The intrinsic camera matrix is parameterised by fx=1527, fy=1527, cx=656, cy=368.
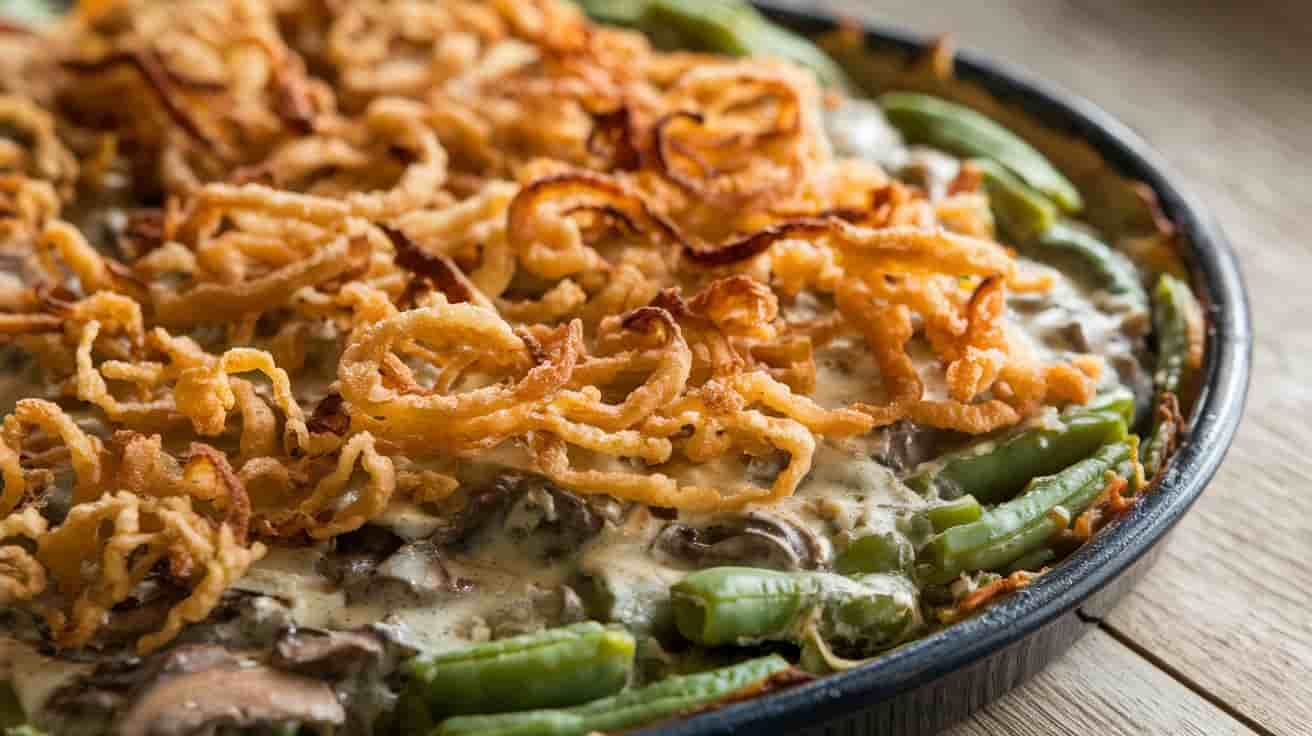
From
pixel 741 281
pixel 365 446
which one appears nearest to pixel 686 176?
pixel 741 281

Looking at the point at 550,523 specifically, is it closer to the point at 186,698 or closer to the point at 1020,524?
the point at 186,698

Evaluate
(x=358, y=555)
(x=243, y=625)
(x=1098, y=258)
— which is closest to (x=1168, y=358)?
(x=1098, y=258)

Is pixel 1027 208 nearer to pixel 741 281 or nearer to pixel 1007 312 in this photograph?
pixel 1007 312

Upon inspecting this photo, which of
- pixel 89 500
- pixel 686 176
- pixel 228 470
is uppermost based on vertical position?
pixel 686 176

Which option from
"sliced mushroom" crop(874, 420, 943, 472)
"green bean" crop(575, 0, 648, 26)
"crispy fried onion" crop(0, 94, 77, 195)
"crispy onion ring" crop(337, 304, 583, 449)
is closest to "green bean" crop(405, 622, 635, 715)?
"crispy onion ring" crop(337, 304, 583, 449)

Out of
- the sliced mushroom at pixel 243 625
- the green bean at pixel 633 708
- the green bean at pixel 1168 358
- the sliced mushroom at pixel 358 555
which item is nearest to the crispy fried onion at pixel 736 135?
the green bean at pixel 1168 358

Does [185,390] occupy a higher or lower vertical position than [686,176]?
lower
